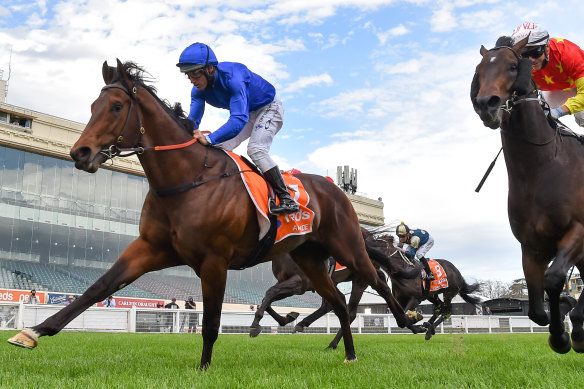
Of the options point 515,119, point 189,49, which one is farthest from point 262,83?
point 515,119

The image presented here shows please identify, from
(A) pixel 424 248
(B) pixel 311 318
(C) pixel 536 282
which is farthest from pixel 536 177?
(A) pixel 424 248

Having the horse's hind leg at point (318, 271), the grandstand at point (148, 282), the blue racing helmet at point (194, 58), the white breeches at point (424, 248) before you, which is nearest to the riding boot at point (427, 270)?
the white breeches at point (424, 248)

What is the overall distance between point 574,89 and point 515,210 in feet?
5.03

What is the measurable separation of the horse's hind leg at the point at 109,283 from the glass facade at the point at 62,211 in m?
34.9

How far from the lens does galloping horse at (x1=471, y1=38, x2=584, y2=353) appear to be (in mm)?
4363

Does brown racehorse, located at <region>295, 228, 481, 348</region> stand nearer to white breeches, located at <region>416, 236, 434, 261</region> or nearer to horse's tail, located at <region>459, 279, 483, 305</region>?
horse's tail, located at <region>459, 279, 483, 305</region>

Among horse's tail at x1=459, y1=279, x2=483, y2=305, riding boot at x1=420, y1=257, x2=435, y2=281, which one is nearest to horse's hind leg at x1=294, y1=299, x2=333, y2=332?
riding boot at x1=420, y1=257, x2=435, y2=281

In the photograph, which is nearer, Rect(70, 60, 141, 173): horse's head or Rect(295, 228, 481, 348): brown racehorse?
Rect(70, 60, 141, 173): horse's head

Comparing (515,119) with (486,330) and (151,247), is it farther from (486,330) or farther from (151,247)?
(486,330)

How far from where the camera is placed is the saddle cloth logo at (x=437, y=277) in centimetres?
1288

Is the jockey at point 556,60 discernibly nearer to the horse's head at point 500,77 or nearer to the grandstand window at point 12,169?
the horse's head at point 500,77

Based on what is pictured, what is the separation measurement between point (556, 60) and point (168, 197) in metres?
3.75

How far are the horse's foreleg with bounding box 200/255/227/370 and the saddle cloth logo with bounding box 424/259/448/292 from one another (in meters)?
9.00

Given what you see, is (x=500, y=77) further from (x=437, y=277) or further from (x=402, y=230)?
(x=437, y=277)
